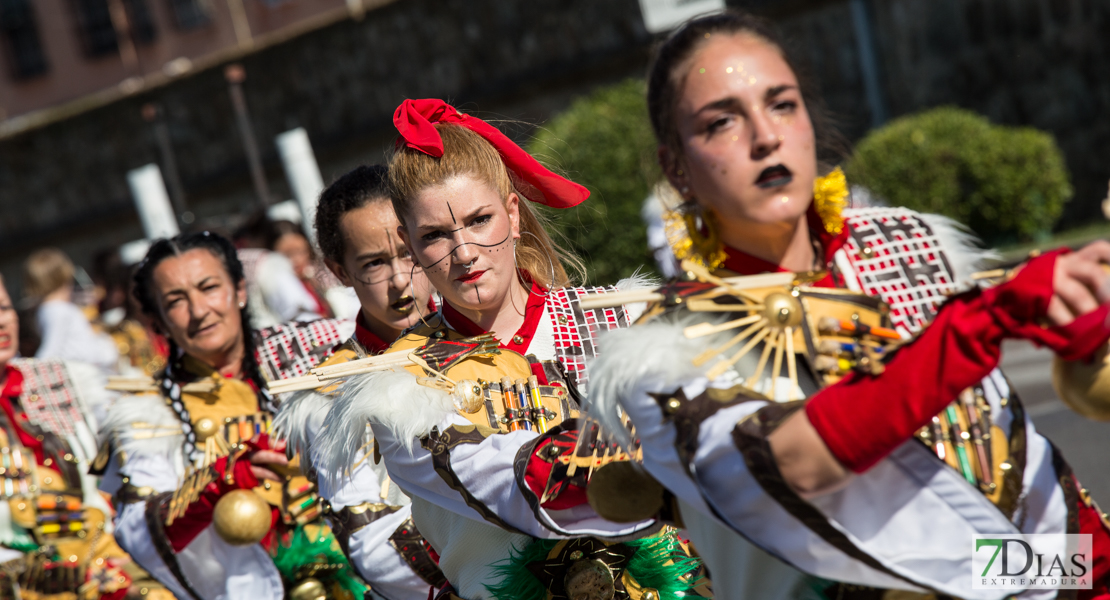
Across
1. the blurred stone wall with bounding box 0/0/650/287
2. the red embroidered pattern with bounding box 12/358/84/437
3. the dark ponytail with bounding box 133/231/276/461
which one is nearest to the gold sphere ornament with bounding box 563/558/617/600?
the dark ponytail with bounding box 133/231/276/461

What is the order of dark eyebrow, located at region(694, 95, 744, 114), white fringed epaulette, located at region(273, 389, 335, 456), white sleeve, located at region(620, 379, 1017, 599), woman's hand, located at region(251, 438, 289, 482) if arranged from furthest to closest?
woman's hand, located at region(251, 438, 289, 482) < white fringed epaulette, located at region(273, 389, 335, 456) < dark eyebrow, located at region(694, 95, 744, 114) < white sleeve, located at region(620, 379, 1017, 599)

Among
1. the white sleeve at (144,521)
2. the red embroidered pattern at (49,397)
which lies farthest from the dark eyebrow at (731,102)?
the red embroidered pattern at (49,397)

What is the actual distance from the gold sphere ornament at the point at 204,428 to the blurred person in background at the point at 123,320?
12.4 ft

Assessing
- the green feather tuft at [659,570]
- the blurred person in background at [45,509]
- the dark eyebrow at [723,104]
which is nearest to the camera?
the dark eyebrow at [723,104]

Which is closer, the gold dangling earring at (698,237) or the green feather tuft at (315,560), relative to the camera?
the gold dangling earring at (698,237)

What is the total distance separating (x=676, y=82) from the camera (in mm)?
1874

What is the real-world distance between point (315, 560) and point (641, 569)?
5.54 ft

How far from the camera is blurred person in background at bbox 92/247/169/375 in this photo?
27.0ft

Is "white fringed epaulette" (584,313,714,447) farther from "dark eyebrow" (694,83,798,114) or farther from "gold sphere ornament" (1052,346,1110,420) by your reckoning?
"gold sphere ornament" (1052,346,1110,420)

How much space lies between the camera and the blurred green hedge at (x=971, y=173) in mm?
11625

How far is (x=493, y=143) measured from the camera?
280 centimetres

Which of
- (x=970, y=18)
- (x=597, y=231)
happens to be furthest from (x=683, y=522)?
(x=970, y=18)

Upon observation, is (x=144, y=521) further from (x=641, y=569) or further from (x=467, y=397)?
(x=641, y=569)

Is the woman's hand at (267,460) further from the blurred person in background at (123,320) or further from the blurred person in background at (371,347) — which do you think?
the blurred person in background at (123,320)
